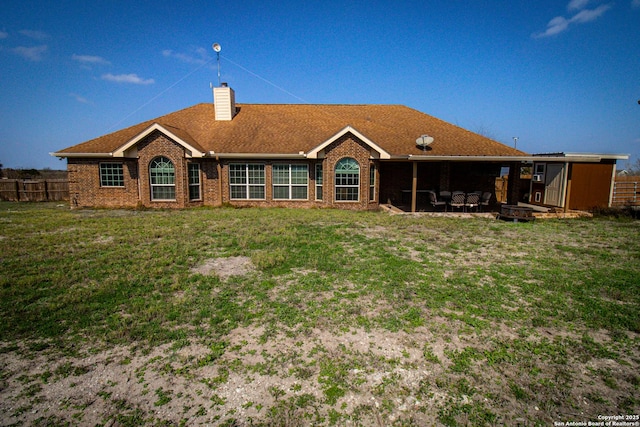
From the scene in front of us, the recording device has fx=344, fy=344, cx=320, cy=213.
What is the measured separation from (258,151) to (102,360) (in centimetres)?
1390

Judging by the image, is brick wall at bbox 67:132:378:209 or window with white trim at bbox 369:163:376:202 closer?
brick wall at bbox 67:132:378:209

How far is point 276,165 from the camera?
56.9ft

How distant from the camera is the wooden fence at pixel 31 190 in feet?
73.8

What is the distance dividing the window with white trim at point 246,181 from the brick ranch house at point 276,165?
0.17 ft

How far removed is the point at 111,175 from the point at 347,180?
1187cm

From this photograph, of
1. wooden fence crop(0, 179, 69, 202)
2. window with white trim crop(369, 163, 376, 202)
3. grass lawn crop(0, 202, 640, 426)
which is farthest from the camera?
wooden fence crop(0, 179, 69, 202)

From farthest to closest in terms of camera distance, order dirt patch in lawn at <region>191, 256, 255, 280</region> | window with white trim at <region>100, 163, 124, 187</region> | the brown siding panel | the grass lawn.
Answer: window with white trim at <region>100, 163, 124, 187</region> → the brown siding panel → dirt patch in lawn at <region>191, 256, 255, 280</region> → the grass lawn

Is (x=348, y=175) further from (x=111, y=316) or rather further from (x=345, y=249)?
(x=111, y=316)

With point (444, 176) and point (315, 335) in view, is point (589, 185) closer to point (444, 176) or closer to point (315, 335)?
point (444, 176)

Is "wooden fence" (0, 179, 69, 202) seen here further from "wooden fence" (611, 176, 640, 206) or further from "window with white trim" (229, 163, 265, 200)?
"wooden fence" (611, 176, 640, 206)

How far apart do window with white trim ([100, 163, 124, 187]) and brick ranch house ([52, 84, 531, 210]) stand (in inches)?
2.0

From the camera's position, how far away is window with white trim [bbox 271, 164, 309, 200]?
17.3 m

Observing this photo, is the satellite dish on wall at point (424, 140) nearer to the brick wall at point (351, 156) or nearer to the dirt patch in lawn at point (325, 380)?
the brick wall at point (351, 156)

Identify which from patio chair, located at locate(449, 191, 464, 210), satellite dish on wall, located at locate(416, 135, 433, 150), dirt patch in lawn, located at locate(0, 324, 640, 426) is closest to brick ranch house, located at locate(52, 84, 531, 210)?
satellite dish on wall, located at locate(416, 135, 433, 150)
